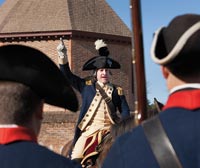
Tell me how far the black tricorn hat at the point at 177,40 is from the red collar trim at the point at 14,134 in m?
0.64

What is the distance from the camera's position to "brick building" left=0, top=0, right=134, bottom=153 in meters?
30.7

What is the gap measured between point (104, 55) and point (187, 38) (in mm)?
6214

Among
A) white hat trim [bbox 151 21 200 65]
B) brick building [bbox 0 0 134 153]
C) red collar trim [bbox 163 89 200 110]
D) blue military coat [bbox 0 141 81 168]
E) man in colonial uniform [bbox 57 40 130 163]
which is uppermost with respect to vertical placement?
brick building [bbox 0 0 134 153]

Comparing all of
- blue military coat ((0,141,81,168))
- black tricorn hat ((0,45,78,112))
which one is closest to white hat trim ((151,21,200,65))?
black tricorn hat ((0,45,78,112))

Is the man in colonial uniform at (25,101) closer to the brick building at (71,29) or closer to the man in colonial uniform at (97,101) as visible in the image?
the man in colonial uniform at (97,101)

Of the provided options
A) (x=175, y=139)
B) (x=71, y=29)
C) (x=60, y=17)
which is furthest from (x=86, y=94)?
(x=60, y=17)

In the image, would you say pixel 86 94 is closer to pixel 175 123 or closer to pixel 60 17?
pixel 175 123

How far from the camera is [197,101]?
2.63 meters

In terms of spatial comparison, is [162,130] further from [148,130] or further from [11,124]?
[11,124]

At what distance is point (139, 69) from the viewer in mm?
4254

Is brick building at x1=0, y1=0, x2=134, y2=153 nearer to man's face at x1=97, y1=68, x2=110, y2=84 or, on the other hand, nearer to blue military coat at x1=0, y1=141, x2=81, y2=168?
man's face at x1=97, y1=68, x2=110, y2=84

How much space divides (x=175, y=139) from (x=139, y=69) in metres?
1.69

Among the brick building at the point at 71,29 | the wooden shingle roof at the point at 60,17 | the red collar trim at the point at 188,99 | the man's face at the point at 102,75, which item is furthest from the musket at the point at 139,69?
the wooden shingle roof at the point at 60,17

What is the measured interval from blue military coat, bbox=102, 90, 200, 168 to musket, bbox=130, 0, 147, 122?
55.5 inches
